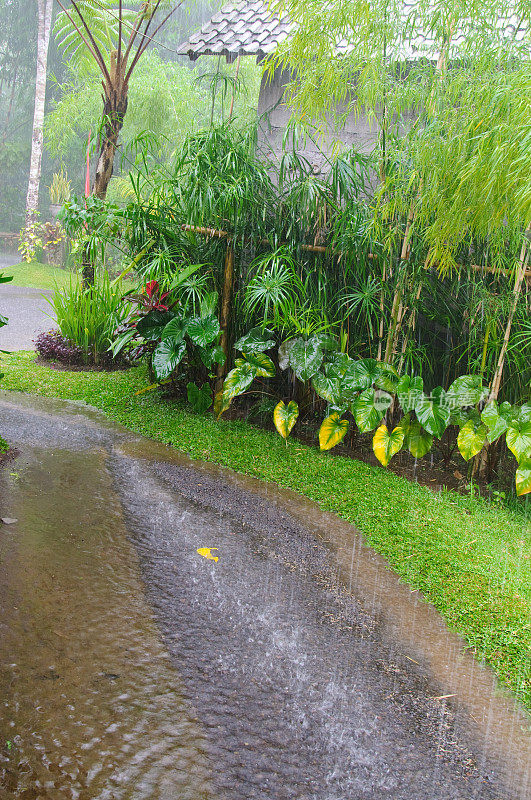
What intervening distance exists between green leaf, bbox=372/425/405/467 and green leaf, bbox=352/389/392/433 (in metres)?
0.09

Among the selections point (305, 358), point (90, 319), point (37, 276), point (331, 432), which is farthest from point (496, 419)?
point (37, 276)

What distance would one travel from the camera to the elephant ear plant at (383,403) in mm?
3924

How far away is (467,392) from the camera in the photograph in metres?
4.11

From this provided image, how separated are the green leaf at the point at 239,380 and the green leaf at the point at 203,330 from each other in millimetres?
294

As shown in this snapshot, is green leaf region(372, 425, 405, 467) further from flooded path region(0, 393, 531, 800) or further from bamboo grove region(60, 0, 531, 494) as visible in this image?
flooded path region(0, 393, 531, 800)

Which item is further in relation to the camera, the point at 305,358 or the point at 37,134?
the point at 37,134

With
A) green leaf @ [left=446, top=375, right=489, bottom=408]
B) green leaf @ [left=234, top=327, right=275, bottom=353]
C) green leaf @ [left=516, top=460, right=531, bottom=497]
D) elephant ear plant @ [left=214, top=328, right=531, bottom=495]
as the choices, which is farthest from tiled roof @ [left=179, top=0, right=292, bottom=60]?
green leaf @ [left=516, top=460, right=531, bottom=497]

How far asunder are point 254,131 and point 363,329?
5.40ft

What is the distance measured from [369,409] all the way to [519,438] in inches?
36.3

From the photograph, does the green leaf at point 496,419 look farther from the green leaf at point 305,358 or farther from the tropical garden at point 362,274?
the green leaf at point 305,358

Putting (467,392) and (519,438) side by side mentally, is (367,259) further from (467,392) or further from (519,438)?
(519,438)

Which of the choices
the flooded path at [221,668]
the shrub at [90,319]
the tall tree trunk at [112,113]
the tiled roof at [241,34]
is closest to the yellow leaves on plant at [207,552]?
the flooded path at [221,668]

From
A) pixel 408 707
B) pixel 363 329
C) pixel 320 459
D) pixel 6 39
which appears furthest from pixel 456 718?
pixel 6 39

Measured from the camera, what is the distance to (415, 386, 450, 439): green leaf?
3994 mm
